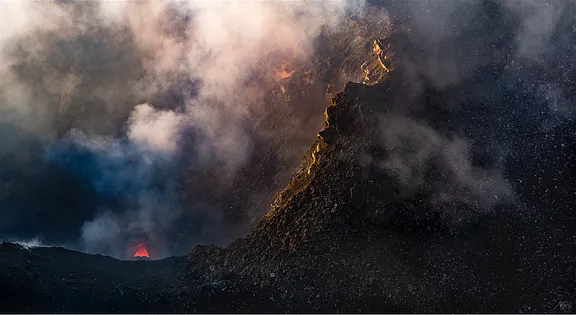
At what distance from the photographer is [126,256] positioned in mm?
42906

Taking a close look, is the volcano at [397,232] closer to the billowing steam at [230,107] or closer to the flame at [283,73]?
the billowing steam at [230,107]

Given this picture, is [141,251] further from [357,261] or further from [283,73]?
[357,261]

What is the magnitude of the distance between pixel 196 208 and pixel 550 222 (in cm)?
2846

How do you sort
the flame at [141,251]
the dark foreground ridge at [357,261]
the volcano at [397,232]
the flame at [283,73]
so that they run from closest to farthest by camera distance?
the dark foreground ridge at [357,261] → the volcano at [397,232] → the flame at [141,251] → the flame at [283,73]

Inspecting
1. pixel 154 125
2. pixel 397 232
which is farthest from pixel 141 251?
pixel 397 232

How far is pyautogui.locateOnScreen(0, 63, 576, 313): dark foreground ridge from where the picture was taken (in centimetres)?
2550

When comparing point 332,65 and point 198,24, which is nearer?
point 332,65

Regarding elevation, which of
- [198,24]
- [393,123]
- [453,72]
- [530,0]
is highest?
[198,24]

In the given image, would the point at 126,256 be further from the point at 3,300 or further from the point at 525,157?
the point at 525,157

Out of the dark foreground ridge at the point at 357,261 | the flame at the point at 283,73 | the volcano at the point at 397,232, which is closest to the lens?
the dark foreground ridge at the point at 357,261

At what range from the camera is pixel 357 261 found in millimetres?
26516

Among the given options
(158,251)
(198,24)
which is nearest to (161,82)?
(198,24)

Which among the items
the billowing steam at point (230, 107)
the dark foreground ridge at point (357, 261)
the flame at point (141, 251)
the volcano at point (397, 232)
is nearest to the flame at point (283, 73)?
the billowing steam at point (230, 107)

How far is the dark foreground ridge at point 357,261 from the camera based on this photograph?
2550cm
